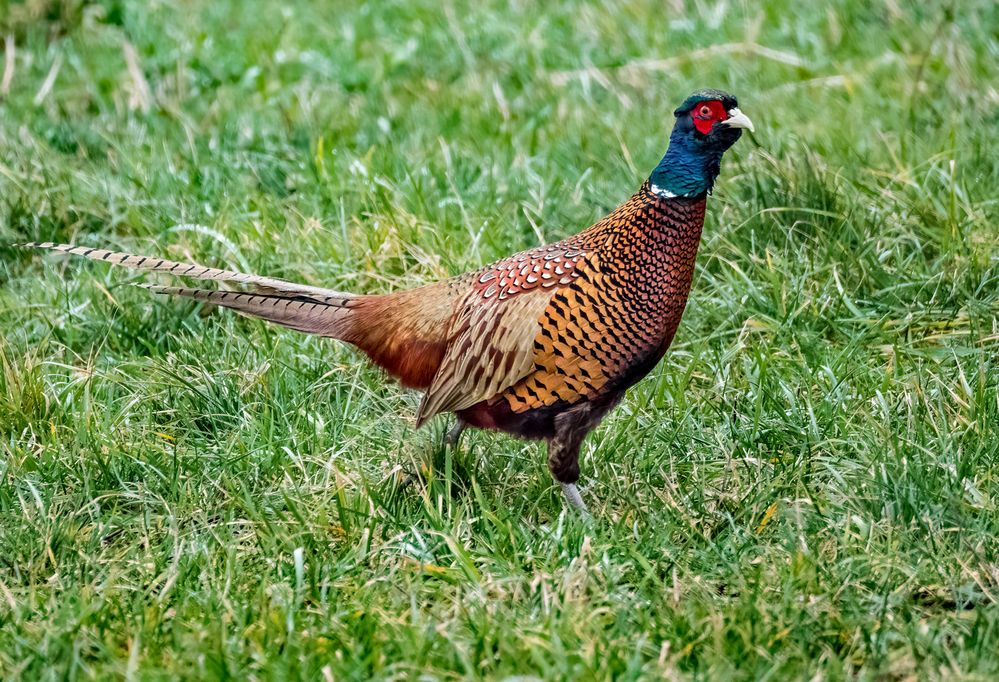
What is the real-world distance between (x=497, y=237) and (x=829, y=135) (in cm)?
152

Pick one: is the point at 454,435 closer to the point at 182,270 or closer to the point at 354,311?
the point at 354,311

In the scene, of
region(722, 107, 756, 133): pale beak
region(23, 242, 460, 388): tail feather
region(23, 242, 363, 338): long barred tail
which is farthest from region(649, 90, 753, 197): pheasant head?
region(23, 242, 363, 338): long barred tail

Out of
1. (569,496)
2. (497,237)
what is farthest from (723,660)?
(497,237)

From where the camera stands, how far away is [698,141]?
11.0 feet

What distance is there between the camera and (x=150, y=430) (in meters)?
3.90

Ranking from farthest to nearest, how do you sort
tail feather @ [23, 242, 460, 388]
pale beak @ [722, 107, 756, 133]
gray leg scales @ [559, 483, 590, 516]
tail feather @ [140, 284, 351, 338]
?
tail feather @ [140, 284, 351, 338]
tail feather @ [23, 242, 460, 388]
gray leg scales @ [559, 483, 590, 516]
pale beak @ [722, 107, 756, 133]

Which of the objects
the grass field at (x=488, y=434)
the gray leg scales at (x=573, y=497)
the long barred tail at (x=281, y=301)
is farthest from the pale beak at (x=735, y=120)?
the long barred tail at (x=281, y=301)

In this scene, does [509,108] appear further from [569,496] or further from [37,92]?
[569,496]

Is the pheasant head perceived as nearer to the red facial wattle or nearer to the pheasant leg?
the red facial wattle

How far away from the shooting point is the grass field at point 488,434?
9.60 feet

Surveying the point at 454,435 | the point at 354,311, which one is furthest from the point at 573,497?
the point at 354,311

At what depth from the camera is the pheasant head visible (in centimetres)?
332

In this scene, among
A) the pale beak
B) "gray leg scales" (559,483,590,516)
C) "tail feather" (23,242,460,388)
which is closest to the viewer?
the pale beak

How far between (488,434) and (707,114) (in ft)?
3.97
